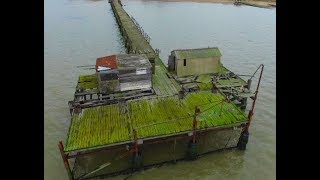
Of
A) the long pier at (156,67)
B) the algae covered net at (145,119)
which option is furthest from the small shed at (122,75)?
the algae covered net at (145,119)

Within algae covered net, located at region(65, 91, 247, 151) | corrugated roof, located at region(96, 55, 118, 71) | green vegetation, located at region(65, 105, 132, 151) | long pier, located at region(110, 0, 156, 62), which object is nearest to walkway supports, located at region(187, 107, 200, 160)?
algae covered net, located at region(65, 91, 247, 151)

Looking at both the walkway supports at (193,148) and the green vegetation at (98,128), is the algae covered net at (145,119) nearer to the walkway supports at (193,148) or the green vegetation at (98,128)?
the green vegetation at (98,128)

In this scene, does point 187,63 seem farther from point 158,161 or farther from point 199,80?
point 158,161

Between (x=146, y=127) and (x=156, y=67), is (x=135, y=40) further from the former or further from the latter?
(x=146, y=127)

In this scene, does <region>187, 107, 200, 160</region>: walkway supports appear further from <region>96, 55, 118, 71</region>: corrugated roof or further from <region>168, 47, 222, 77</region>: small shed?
<region>168, 47, 222, 77</region>: small shed

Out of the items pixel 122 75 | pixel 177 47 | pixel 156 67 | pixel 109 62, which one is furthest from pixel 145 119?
pixel 177 47
